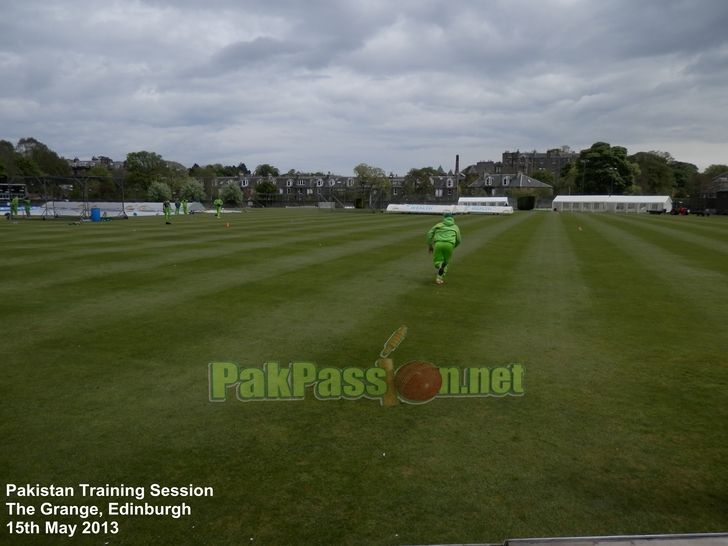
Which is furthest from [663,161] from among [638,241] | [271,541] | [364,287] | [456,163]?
[271,541]

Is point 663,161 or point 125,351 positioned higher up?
point 663,161

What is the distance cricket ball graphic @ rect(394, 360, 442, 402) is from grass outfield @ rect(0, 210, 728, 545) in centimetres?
16

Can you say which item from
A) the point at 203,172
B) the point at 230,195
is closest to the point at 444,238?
the point at 230,195

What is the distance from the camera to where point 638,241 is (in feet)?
81.0

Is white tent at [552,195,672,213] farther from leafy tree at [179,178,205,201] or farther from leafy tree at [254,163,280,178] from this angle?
leafy tree at [254,163,280,178]

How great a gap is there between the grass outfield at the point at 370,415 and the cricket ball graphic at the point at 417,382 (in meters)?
0.16

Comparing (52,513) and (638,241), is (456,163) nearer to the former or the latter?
(638,241)

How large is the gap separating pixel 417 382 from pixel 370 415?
854 mm

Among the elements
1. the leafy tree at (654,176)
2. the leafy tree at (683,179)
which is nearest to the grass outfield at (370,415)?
the leafy tree at (654,176)

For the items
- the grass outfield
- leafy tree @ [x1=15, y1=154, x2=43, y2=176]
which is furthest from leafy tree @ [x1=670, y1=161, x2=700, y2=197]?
leafy tree @ [x1=15, y1=154, x2=43, y2=176]

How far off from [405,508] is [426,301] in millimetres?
7066

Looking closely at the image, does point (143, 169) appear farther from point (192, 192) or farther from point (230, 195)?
point (230, 195)

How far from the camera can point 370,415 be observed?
517cm

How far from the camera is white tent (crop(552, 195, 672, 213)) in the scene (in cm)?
7550
